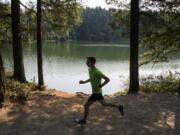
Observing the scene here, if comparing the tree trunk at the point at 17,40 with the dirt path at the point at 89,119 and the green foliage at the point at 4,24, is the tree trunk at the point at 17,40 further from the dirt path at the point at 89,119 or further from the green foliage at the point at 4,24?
the dirt path at the point at 89,119

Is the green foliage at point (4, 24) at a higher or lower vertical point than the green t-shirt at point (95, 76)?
higher

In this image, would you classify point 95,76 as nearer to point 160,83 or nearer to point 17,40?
point 17,40

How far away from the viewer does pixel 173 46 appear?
641 inches

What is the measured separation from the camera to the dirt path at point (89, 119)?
770 centimetres

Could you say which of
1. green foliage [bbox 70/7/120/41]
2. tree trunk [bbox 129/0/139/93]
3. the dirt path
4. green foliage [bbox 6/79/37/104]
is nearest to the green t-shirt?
the dirt path

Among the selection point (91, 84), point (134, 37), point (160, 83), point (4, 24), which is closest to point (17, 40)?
point (4, 24)

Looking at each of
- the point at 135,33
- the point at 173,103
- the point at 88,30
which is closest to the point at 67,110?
the point at 173,103

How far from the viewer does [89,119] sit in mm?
8609

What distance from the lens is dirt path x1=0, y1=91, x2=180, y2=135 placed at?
7.70 meters

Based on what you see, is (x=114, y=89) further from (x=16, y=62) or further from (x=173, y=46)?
(x=16, y=62)

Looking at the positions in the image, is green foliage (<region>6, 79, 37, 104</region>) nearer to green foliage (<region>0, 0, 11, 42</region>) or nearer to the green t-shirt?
the green t-shirt

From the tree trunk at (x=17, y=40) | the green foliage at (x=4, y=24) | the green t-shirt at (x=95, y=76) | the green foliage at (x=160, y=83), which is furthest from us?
the green foliage at (x=160, y=83)

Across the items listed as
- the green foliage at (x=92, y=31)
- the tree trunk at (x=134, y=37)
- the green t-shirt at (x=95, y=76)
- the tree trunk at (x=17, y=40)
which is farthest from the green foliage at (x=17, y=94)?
the green foliage at (x=92, y=31)

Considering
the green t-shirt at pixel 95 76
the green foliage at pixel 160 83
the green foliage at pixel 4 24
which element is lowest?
the green foliage at pixel 160 83
